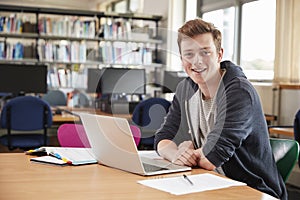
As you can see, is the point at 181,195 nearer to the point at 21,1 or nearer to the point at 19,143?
the point at 19,143

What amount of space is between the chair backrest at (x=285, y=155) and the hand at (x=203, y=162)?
36 cm

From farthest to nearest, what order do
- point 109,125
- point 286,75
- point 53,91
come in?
point 53,91 < point 286,75 < point 109,125

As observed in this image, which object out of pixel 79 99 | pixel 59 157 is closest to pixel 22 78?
pixel 79 99

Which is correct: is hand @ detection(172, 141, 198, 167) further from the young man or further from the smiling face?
the smiling face

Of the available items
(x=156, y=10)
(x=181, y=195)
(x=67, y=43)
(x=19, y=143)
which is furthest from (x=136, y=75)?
(x=181, y=195)

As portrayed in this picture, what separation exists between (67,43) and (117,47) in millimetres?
775

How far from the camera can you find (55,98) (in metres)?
6.58

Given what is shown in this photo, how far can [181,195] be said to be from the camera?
1.35 m

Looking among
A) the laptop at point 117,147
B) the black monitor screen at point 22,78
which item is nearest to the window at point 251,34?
the black monitor screen at point 22,78

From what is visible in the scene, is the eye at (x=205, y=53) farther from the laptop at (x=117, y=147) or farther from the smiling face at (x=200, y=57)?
the laptop at (x=117, y=147)

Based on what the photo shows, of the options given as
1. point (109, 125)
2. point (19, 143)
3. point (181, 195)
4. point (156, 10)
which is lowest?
point (19, 143)

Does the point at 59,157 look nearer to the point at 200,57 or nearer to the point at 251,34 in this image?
the point at 200,57

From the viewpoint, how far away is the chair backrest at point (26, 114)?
4.53 m

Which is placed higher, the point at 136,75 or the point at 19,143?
the point at 136,75
